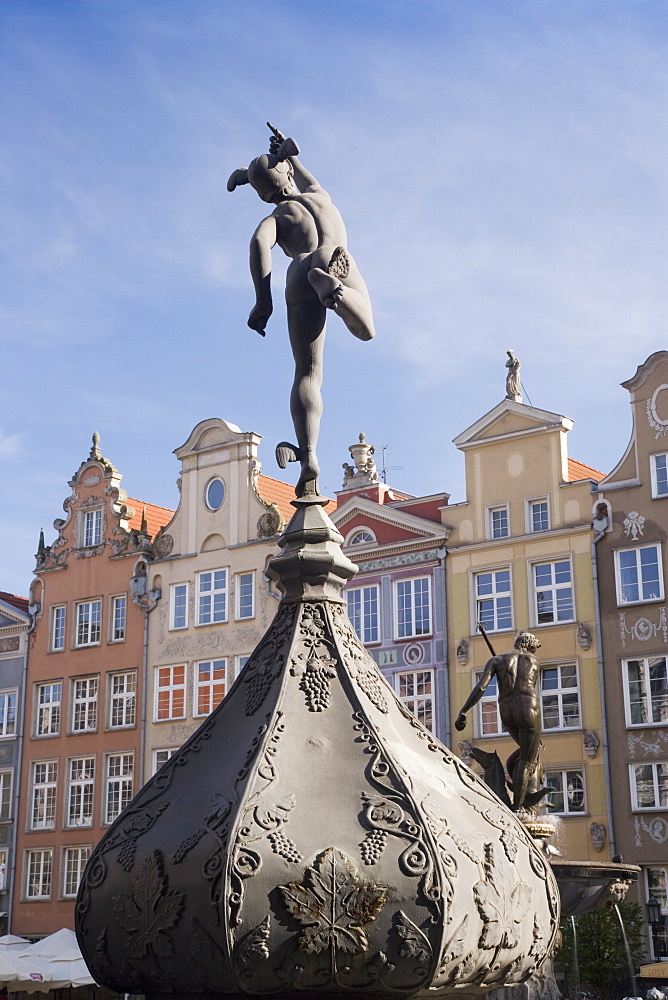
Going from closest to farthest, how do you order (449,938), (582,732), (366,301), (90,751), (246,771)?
(449,938) → (246,771) → (366,301) → (582,732) → (90,751)

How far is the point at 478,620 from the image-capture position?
26.3 meters

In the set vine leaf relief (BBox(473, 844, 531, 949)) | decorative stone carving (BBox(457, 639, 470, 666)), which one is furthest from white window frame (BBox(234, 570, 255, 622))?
vine leaf relief (BBox(473, 844, 531, 949))

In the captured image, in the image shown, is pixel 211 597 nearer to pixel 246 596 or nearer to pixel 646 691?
pixel 246 596

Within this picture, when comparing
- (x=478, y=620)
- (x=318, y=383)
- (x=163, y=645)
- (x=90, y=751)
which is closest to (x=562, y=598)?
(x=478, y=620)

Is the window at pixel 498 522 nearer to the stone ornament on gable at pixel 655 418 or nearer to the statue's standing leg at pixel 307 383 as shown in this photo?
the stone ornament on gable at pixel 655 418

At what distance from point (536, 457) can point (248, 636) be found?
24.9 ft

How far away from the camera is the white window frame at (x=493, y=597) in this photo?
85.5 feet

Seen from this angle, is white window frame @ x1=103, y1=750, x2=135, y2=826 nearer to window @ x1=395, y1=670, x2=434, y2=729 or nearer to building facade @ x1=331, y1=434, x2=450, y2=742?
building facade @ x1=331, y1=434, x2=450, y2=742

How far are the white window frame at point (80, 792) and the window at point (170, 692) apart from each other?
7.65ft

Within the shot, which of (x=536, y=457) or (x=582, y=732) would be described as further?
(x=536, y=457)

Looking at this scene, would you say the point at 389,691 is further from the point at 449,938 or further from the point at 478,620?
the point at 478,620

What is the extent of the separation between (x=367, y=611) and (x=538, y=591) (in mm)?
3976

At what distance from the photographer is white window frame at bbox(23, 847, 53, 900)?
3070 cm

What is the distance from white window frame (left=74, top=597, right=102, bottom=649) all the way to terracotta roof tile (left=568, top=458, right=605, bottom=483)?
12095 mm
